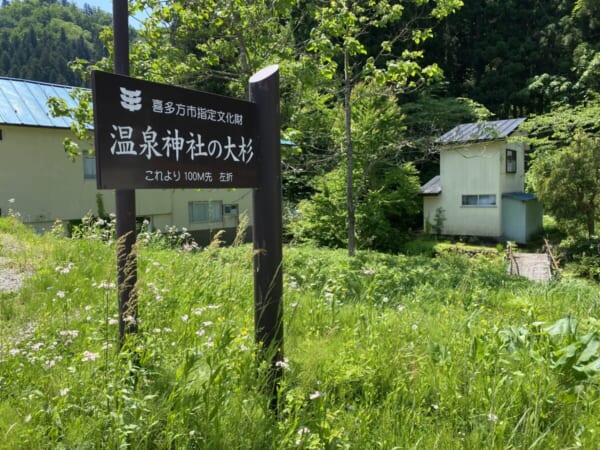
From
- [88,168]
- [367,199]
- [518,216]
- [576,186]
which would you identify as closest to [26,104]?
[88,168]

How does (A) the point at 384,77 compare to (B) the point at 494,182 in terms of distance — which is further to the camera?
(B) the point at 494,182

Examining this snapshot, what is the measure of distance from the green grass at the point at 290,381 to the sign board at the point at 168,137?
478mm

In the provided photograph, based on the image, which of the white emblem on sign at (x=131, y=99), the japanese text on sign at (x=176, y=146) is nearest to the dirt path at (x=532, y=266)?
the japanese text on sign at (x=176, y=146)

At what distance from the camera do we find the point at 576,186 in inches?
621

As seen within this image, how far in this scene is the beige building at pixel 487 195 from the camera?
2073 cm

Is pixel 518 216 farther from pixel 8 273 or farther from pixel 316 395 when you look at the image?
pixel 316 395

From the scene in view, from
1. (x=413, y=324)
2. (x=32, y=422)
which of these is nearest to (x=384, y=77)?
(x=413, y=324)

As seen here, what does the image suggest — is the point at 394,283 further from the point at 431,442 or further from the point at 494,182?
the point at 494,182

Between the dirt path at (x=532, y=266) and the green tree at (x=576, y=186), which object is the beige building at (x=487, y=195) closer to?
the green tree at (x=576, y=186)

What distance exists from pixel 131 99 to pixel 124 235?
2.39 feet

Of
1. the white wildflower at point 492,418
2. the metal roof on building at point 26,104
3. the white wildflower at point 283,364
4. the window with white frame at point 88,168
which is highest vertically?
the metal roof on building at point 26,104

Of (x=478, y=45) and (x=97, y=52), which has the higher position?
(x=97, y=52)

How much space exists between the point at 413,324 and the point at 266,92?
2.12m

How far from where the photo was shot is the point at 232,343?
95.2 inches
